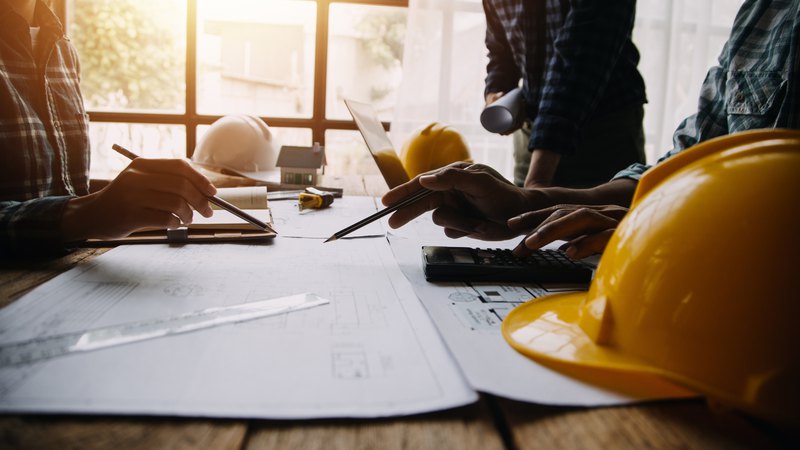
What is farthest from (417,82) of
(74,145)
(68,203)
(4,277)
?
(4,277)

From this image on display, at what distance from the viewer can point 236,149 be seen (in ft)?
5.58

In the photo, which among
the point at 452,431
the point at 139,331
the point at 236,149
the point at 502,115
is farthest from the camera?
the point at 236,149

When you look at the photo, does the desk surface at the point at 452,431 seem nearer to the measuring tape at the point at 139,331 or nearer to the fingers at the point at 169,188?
the measuring tape at the point at 139,331

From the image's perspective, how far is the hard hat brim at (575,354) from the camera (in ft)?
1.17

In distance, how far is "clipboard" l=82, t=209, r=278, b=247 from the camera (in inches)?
30.2

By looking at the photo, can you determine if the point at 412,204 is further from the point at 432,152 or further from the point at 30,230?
the point at 432,152

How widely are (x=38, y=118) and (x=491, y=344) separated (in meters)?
0.99

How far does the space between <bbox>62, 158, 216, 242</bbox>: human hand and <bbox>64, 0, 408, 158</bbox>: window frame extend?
2.15 metres

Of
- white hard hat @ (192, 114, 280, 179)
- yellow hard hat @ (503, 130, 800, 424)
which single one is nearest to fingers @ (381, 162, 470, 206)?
yellow hard hat @ (503, 130, 800, 424)

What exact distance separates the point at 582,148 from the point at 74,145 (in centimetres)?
123

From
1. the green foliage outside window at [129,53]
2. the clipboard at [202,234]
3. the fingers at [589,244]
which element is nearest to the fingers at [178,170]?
the clipboard at [202,234]

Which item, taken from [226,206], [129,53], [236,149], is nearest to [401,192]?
[226,206]

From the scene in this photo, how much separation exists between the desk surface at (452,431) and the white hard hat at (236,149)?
1389 millimetres

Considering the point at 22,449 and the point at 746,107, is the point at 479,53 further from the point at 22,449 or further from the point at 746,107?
the point at 22,449
